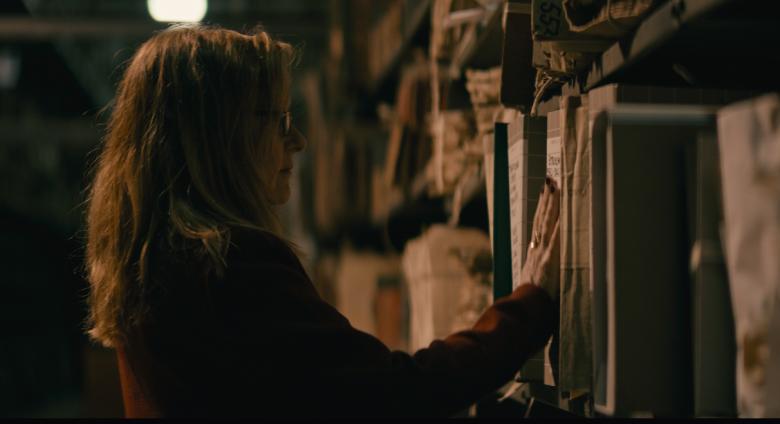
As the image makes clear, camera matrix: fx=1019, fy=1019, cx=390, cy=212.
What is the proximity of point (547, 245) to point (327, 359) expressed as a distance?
1.02 ft

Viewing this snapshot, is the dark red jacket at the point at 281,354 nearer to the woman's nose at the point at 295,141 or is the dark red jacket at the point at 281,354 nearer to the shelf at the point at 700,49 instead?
the woman's nose at the point at 295,141

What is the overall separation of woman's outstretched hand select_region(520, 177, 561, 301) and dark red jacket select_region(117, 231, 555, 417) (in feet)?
0.15

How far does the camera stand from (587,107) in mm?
1148

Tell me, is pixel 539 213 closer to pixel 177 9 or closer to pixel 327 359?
pixel 327 359

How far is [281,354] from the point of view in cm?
114

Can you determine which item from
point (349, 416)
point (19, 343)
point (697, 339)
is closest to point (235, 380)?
point (349, 416)

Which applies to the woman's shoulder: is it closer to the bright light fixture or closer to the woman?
the woman

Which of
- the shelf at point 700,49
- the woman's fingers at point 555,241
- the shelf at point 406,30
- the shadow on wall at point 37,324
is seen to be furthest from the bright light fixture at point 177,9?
the woman's fingers at point 555,241

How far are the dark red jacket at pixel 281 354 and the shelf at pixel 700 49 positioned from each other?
0.32m


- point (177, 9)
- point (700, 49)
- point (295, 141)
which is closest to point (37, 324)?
point (177, 9)

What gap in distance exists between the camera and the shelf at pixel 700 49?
3.11 ft

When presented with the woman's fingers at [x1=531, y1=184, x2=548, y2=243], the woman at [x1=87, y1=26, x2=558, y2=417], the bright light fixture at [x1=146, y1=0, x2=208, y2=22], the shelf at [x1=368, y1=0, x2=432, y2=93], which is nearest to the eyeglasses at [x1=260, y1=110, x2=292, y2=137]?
the woman at [x1=87, y1=26, x2=558, y2=417]

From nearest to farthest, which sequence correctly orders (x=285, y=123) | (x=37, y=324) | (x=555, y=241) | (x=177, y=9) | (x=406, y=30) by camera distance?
(x=555, y=241), (x=285, y=123), (x=406, y=30), (x=177, y=9), (x=37, y=324)

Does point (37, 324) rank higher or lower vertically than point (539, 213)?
lower
